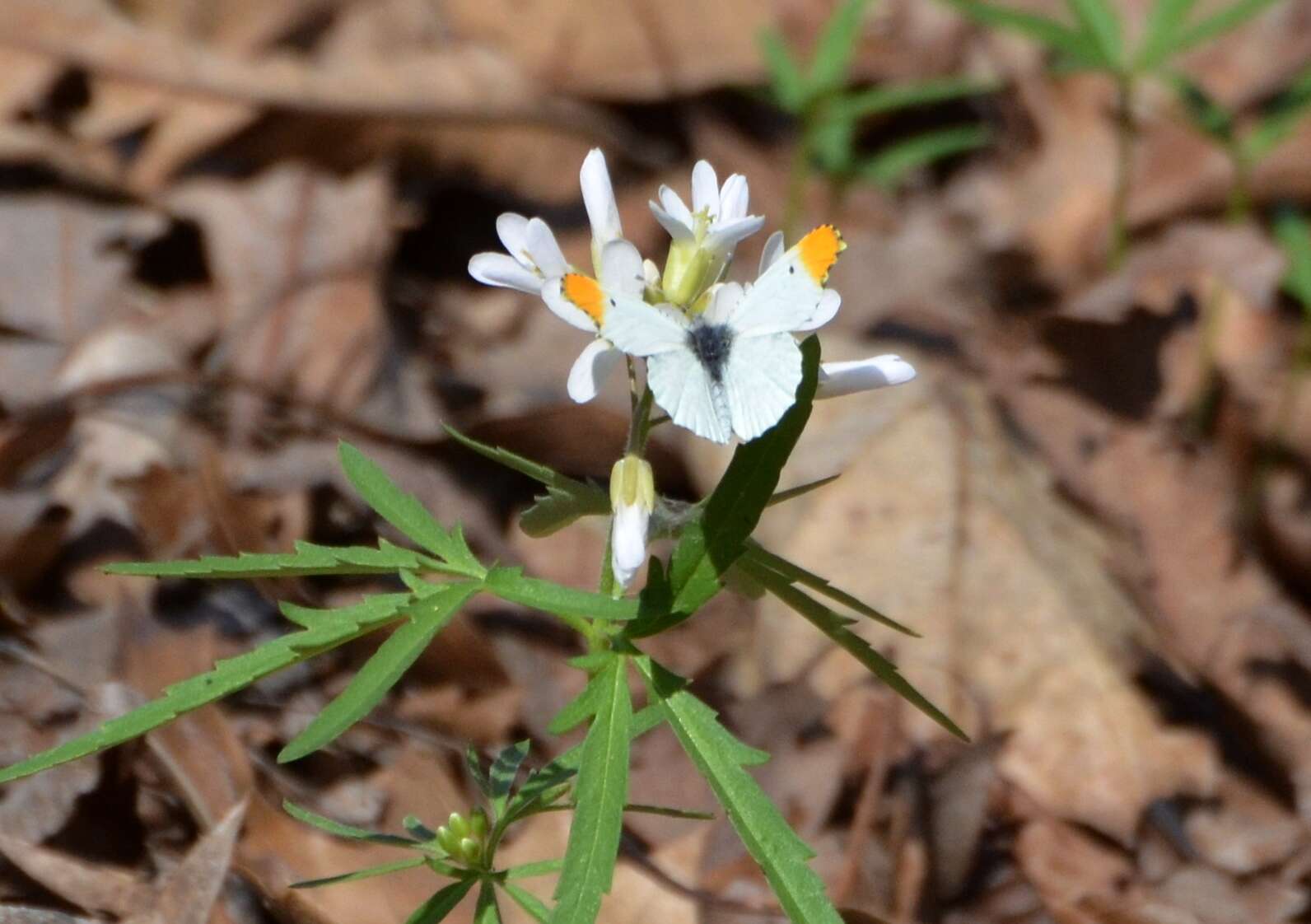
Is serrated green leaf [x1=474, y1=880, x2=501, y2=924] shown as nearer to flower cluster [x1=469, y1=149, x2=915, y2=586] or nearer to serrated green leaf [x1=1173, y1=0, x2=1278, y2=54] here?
flower cluster [x1=469, y1=149, x2=915, y2=586]

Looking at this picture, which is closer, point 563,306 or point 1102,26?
point 563,306

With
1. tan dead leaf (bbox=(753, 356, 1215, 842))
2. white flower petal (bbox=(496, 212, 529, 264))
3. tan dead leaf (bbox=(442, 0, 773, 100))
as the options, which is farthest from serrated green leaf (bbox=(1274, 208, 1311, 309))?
white flower petal (bbox=(496, 212, 529, 264))

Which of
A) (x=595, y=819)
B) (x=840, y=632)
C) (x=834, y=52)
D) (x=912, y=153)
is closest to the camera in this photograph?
(x=595, y=819)

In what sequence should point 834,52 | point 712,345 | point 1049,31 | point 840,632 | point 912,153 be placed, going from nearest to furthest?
point 712,345 < point 840,632 < point 1049,31 < point 834,52 < point 912,153

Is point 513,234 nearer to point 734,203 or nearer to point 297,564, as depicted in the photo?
point 734,203

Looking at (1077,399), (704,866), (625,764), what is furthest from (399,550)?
(1077,399)

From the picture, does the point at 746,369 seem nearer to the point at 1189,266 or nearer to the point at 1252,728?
the point at 1252,728

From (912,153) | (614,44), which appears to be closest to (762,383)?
(912,153)

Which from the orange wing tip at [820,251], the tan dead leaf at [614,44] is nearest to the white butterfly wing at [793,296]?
the orange wing tip at [820,251]
